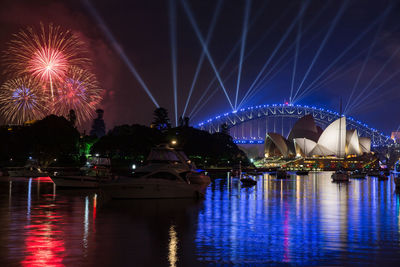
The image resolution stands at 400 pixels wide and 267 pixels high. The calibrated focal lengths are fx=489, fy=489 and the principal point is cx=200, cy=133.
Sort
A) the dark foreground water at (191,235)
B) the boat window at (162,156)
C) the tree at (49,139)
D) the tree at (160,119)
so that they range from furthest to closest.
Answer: the tree at (160,119)
the tree at (49,139)
the boat window at (162,156)
the dark foreground water at (191,235)

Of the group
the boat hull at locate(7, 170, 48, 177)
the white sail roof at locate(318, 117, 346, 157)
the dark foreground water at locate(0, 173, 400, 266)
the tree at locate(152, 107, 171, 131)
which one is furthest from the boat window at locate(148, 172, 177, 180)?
the white sail roof at locate(318, 117, 346, 157)

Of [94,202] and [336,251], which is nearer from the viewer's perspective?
[336,251]

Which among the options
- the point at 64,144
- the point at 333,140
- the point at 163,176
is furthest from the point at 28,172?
the point at 333,140

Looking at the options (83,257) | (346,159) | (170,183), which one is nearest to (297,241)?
(83,257)

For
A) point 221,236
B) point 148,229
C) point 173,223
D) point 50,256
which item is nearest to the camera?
point 50,256

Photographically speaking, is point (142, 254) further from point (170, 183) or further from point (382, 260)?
point (170, 183)

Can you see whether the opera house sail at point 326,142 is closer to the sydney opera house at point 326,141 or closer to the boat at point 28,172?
the sydney opera house at point 326,141

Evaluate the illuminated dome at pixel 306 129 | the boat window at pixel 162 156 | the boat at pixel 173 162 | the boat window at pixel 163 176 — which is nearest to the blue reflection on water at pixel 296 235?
the boat window at pixel 163 176
